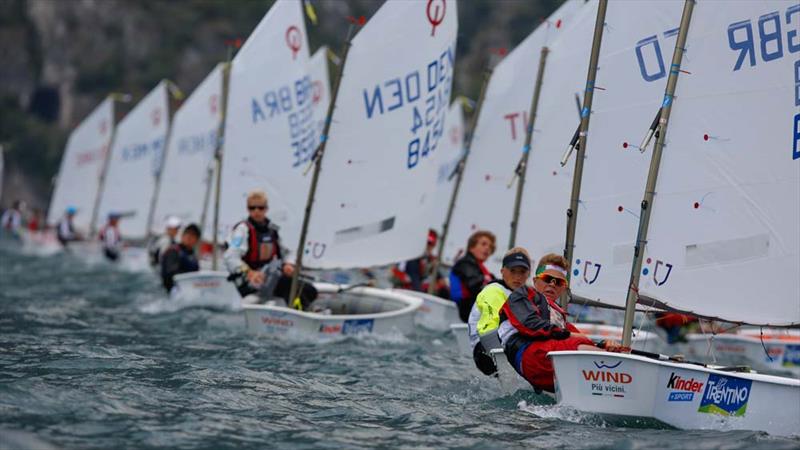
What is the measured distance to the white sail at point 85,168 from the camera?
96.8 feet

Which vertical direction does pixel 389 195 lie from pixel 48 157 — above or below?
below

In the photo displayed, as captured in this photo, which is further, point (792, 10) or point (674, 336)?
point (674, 336)

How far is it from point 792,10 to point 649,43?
1148mm

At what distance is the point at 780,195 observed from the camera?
25.6 ft

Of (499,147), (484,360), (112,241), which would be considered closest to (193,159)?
(112,241)

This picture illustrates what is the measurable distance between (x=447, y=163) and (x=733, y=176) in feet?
43.0

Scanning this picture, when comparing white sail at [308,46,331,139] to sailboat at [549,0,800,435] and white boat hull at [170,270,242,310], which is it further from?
sailboat at [549,0,800,435]

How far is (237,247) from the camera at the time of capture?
11430 millimetres

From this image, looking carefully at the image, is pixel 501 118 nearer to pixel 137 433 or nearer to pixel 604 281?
pixel 604 281

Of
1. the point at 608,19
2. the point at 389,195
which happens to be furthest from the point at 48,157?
the point at 608,19

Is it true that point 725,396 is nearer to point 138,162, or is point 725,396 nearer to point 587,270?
point 587,270

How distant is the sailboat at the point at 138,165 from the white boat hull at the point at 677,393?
19079 millimetres

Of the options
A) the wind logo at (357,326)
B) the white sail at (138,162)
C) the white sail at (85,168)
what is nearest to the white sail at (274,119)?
the wind logo at (357,326)

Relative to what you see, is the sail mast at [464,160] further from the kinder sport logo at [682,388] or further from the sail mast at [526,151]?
the kinder sport logo at [682,388]
